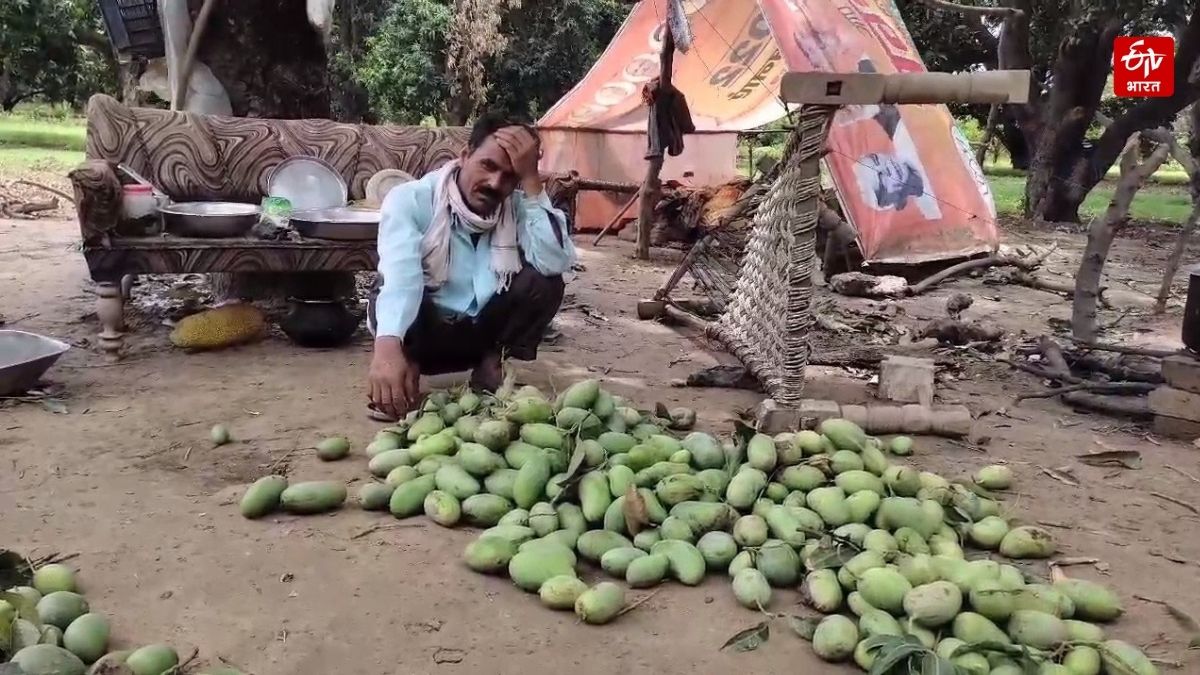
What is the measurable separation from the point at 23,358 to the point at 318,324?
1.20 metres

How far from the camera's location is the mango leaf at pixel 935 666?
1.61 metres

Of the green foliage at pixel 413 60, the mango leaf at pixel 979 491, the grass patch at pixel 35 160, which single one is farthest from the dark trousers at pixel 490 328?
the green foliage at pixel 413 60

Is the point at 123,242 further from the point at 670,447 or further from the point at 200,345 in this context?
the point at 670,447

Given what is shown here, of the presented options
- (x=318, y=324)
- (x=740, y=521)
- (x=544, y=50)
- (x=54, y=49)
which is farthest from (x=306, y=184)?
(x=54, y=49)

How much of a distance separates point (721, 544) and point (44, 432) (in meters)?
2.33

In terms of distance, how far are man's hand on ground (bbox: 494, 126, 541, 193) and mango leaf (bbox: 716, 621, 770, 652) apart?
172 cm

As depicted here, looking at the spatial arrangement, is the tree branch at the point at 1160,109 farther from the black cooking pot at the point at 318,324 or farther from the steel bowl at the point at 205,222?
the steel bowl at the point at 205,222

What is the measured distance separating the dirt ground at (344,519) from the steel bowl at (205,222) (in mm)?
543

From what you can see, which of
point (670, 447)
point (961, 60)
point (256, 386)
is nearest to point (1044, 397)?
point (670, 447)

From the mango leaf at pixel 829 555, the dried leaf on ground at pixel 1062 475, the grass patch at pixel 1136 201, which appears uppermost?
the mango leaf at pixel 829 555

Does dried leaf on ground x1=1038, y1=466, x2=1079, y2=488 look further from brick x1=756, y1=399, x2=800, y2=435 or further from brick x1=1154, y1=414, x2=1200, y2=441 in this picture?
brick x1=756, y1=399, x2=800, y2=435

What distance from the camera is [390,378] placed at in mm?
2766

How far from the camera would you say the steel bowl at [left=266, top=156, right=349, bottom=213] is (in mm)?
4910

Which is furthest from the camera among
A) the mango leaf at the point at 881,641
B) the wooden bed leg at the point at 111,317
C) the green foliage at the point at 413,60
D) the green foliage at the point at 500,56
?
the green foliage at the point at 500,56
